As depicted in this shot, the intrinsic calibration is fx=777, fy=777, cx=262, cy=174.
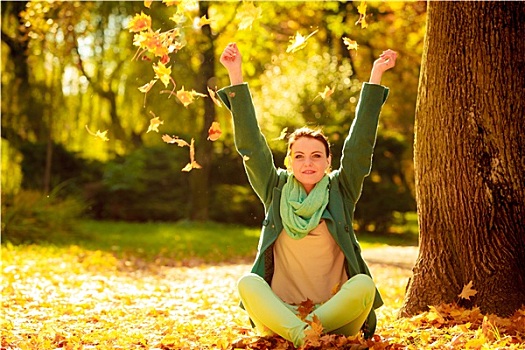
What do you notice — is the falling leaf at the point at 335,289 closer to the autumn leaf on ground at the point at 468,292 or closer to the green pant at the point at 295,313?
the green pant at the point at 295,313

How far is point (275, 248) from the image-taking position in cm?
407

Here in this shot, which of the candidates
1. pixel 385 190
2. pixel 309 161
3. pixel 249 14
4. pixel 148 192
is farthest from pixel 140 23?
pixel 148 192

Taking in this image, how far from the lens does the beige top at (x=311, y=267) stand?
3971 mm

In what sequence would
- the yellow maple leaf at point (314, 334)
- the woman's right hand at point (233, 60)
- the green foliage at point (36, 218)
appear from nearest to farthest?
the yellow maple leaf at point (314, 334)
the woman's right hand at point (233, 60)
the green foliage at point (36, 218)

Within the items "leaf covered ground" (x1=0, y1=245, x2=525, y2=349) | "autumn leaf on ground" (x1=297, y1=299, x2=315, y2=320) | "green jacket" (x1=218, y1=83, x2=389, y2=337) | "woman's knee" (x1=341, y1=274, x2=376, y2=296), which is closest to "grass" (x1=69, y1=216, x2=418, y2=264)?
"leaf covered ground" (x1=0, y1=245, x2=525, y2=349)

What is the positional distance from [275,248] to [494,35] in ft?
6.23

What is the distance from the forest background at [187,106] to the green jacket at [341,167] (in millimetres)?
8823

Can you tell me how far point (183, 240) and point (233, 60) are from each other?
30.2 ft

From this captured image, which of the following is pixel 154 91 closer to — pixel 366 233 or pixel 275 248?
pixel 366 233

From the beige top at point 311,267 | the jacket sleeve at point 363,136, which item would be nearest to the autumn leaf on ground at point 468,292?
the beige top at point 311,267

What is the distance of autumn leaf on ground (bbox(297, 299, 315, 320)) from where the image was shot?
383cm

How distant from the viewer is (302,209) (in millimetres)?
3914

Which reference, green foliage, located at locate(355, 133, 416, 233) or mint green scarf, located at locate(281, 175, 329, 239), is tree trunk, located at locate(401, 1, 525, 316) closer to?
mint green scarf, located at locate(281, 175, 329, 239)

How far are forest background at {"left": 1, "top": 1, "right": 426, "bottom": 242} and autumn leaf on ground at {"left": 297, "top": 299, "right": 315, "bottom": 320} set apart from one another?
901 centimetres
